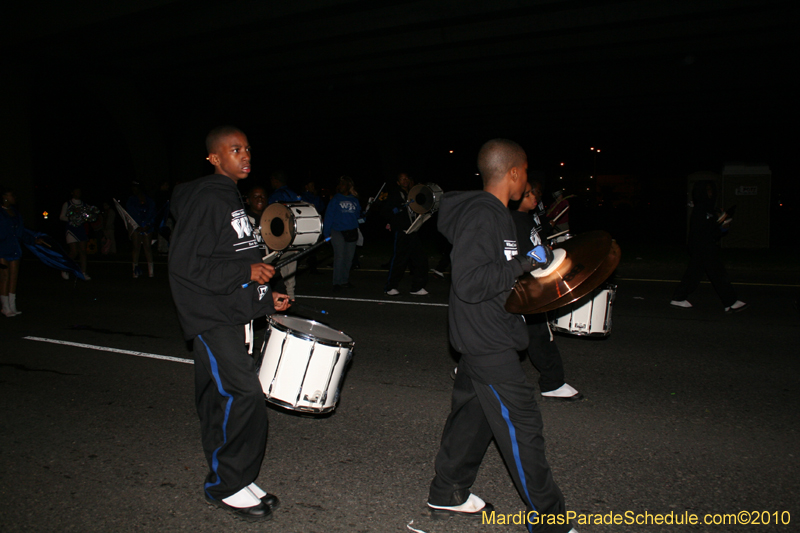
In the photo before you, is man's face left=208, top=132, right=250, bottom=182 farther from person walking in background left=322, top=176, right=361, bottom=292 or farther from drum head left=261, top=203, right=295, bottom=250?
person walking in background left=322, top=176, right=361, bottom=292

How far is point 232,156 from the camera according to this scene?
3.14 meters

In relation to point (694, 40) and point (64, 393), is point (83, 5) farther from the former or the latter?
point (694, 40)

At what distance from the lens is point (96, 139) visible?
4481cm

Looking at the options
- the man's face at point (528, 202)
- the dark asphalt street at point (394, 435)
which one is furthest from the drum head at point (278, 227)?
the man's face at point (528, 202)

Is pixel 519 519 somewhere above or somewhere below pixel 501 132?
below

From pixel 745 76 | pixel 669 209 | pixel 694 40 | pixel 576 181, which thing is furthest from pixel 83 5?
pixel 576 181

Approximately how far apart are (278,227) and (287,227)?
0.51 ft

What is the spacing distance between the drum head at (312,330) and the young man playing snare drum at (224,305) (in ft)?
1.26

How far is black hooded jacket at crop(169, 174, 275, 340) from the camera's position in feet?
9.62

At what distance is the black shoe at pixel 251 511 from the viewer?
124 inches

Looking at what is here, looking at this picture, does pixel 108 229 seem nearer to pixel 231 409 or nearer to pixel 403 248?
pixel 403 248

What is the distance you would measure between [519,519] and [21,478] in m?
2.97

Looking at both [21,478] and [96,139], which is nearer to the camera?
[21,478]

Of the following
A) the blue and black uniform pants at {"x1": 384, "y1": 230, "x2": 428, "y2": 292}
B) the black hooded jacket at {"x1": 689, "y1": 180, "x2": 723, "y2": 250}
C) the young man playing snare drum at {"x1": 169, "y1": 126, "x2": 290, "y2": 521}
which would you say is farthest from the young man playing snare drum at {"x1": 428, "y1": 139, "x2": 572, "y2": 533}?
the blue and black uniform pants at {"x1": 384, "y1": 230, "x2": 428, "y2": 292}
